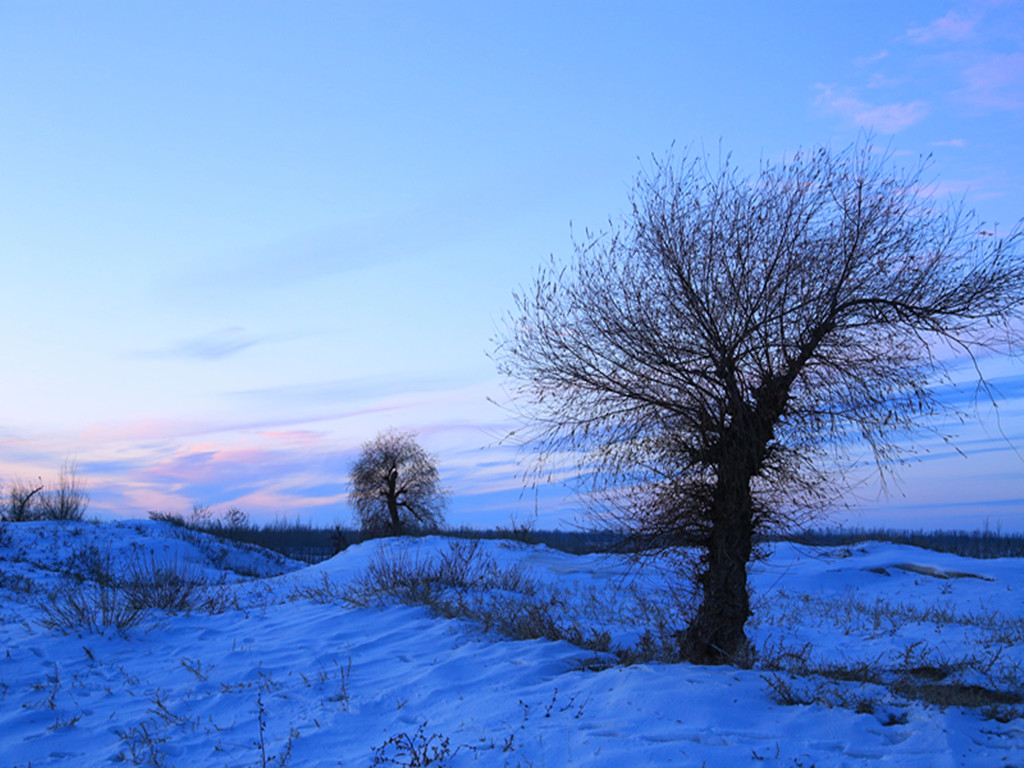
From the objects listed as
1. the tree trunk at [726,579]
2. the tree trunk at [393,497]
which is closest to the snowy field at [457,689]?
the tree trunk at [726,579]

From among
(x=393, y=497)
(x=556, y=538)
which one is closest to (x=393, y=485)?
(x=393, y=497)

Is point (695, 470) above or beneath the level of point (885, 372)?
beneath

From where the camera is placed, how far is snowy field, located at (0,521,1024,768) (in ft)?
16.2

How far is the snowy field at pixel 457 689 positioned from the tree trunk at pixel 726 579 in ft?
1.31

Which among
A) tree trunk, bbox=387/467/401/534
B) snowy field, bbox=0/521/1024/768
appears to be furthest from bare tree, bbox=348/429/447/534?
snowy field, bbox=0/521/1024/768

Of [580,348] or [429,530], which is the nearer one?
[580,348]

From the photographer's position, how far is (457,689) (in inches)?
257

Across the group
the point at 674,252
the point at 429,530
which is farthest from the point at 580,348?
the point at 429,530

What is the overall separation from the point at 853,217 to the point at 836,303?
3.15 ft

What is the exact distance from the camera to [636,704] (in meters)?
5.63

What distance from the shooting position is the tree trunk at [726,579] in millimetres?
7324

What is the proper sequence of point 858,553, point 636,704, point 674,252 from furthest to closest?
point 858,553 < point 674,252 < point 636,704

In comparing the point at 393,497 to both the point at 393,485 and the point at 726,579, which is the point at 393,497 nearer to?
the point at 393,485

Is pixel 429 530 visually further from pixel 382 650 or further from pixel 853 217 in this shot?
pixel 853 217
